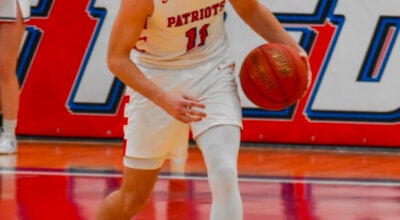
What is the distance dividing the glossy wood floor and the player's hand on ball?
6.20 feet

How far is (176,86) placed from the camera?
15.5 ft

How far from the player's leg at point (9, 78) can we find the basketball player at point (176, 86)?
3351 mm

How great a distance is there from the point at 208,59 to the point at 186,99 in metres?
→ 0.52

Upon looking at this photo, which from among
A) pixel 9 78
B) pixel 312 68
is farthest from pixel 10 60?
pixel 312 68

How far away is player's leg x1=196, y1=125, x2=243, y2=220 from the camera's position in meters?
4.42

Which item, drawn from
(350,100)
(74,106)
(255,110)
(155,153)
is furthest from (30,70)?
(155,153)

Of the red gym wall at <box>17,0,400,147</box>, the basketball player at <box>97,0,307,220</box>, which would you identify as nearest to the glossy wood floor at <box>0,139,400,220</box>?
the red gym wall at <box>17,0,400,147</box>

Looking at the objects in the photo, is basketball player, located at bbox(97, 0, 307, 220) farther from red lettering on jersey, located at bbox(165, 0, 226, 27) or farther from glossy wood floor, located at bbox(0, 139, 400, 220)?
glossy wood floor, located at bbox(0, 139, 400, 220)

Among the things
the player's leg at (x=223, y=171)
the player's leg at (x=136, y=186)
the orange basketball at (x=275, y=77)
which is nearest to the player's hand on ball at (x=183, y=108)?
the player's leg at (x=223, y=171)

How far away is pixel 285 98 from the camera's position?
15.3ft

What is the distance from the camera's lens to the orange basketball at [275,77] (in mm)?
4613

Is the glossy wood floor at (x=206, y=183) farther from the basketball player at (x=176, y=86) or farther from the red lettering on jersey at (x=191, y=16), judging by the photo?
the red lettering on jersey at (x=191, y=16)

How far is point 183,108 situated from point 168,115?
41 cm

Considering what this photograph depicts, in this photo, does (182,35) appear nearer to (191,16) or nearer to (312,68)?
(191,16)
